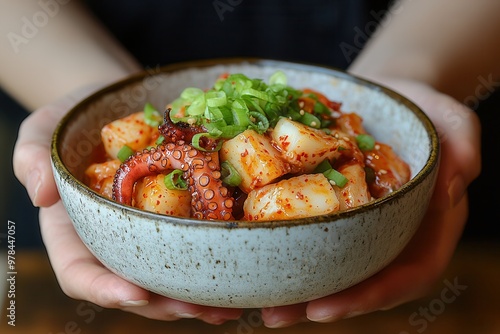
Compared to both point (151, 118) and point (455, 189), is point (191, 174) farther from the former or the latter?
point (455, 189)

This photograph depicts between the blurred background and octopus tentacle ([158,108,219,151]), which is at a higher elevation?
octopus tentacle ([158,108,219,151])

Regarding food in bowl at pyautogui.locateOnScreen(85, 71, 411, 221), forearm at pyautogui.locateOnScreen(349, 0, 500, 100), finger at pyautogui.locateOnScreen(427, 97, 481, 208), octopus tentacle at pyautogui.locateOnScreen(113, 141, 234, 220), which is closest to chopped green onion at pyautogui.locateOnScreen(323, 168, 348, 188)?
food in bowl at pyautogui.locateOnScreen(85, 71, 411, 221)

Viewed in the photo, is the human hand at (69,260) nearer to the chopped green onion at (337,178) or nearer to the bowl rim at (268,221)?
the bowl rim at (268,221)

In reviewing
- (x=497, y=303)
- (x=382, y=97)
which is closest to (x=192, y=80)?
(x=382, y=97)

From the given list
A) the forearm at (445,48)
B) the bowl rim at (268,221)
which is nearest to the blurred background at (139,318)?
the forearm at (445,48)

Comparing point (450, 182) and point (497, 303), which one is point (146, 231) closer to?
point (450, 182)

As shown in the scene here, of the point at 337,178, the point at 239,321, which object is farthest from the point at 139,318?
the point at 337,178

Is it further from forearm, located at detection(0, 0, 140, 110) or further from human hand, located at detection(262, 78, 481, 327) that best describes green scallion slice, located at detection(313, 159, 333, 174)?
forearm, located at detection(0, 0, 140, 110)
